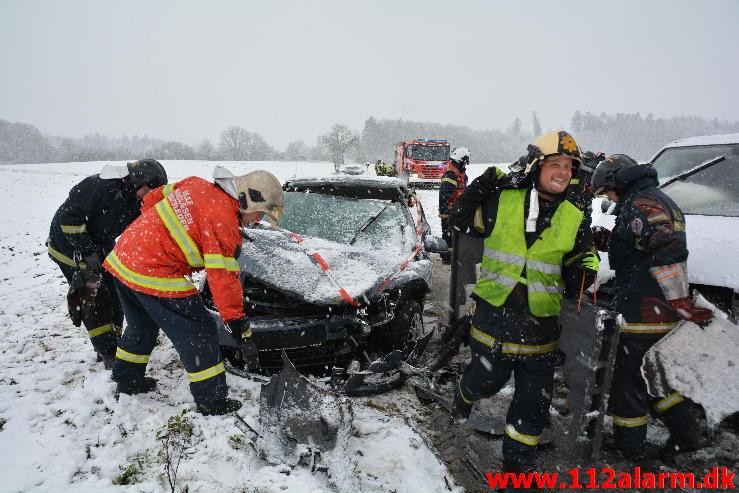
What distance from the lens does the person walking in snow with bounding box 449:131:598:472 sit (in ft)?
6.66

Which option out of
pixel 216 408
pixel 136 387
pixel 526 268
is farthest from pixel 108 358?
pixel 526 268

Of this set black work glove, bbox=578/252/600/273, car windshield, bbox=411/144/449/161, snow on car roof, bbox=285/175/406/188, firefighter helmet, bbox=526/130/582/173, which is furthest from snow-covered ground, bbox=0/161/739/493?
car windshield, bbox=411/144/449/161

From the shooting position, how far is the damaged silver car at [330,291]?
8.66ft

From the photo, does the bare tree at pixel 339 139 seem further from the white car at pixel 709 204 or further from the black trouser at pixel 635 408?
the black trouser at pixel 635 408

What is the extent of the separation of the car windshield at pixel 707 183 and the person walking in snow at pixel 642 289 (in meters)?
1.48

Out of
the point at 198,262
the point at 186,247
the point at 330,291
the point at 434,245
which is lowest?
the point at 330,291

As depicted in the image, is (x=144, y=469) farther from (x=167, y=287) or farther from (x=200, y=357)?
(x=167, y=287)

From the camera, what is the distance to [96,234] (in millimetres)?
3219

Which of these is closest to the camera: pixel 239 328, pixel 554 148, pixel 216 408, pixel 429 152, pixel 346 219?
pixel 554 148

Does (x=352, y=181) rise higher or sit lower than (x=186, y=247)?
higher

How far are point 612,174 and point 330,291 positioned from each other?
193cm

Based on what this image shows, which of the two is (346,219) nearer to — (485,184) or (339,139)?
(485,184)

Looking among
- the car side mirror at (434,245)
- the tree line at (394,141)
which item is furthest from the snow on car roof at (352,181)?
the tree line at (394,141)

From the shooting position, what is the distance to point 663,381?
2.33 meters
